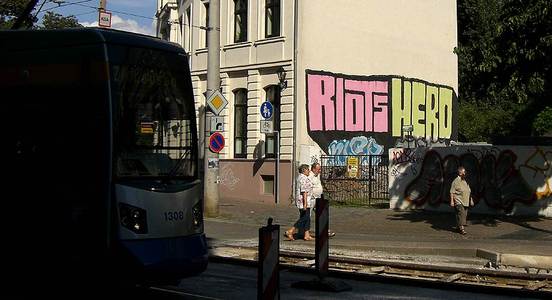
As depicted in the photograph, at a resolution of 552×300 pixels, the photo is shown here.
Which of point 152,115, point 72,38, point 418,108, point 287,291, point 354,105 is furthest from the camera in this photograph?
point 418,108

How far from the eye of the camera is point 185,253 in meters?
8.34

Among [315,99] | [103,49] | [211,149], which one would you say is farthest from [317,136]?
[103,49]

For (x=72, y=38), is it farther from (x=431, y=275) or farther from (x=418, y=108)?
(x=418, y=108)

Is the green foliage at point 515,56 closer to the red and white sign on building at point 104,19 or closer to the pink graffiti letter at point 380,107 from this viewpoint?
the pink graffiti letter at point 380,107

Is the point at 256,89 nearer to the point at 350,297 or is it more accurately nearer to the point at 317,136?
the point at 317,136

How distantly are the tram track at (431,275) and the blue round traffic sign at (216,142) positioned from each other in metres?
7.09

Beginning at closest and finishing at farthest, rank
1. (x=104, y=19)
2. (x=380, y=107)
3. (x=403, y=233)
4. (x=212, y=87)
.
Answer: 1. (x=403, y=233)
2. (x=212, y=87)
3. (x=104, y=19)
4. (x=380, y=107)

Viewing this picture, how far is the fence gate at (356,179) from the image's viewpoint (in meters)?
26.4

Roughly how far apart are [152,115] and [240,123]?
846 inches

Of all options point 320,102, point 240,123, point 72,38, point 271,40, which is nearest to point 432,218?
point 320,102

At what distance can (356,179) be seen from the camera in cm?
2712

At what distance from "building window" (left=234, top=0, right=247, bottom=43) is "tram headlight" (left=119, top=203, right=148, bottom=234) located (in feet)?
72.7

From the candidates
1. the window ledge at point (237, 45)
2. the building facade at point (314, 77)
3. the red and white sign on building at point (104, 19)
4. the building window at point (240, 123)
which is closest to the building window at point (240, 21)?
the building facade at point (314, 77)

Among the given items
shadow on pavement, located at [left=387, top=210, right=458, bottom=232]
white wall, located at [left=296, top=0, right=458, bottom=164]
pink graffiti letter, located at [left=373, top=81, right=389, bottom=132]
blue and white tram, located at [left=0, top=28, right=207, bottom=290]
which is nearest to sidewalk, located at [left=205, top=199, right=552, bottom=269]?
shadow on pavement, located at [left=387, top=210, right=458, bottom=232]
